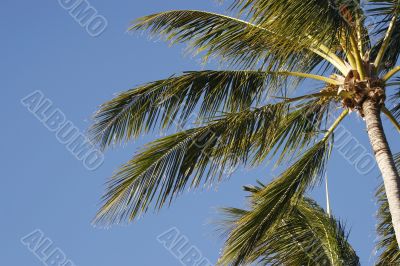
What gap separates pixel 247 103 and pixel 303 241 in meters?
2.13

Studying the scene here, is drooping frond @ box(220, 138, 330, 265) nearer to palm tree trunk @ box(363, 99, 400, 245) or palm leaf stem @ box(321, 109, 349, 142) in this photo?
palm leaf stem @ box(321, 109, 349, 142)

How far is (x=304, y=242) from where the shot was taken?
31.2 feet

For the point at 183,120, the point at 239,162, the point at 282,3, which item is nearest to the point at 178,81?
the point at 183,120

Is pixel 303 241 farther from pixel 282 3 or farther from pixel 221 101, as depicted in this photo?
pixel 282 3

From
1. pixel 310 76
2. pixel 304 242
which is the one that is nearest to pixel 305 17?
pixel 310 76

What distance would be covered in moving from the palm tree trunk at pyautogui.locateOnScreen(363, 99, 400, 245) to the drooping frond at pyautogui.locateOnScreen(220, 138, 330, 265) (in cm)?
67

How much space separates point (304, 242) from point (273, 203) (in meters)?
1.96

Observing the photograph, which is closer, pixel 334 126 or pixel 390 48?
pixel 334 126

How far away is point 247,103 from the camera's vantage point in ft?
28.4

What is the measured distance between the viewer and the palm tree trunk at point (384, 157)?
684 centimetres

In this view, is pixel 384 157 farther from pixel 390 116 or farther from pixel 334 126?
pixel 390 116

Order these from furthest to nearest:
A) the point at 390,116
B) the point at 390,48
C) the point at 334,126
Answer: the point at 390,48, the point at 390,116, the point at 334,126

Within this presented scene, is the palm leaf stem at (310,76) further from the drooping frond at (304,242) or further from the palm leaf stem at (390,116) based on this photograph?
the drooping frond at (304,242)

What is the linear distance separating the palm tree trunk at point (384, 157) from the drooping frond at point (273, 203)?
0.67 metres
